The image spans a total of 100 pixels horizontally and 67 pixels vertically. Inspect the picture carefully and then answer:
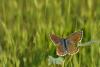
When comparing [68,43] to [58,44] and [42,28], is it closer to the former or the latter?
[58,44]

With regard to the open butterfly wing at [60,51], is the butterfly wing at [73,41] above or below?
above

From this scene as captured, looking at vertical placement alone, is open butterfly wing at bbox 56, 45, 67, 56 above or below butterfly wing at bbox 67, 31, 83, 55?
below

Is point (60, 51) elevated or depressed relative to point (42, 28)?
depressed

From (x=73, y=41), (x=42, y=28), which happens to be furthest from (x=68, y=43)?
(x=42, y=28)

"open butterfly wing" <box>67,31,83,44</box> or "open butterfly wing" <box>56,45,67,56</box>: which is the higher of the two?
"open butterfly wing" <box>67,31,83,44</box>
